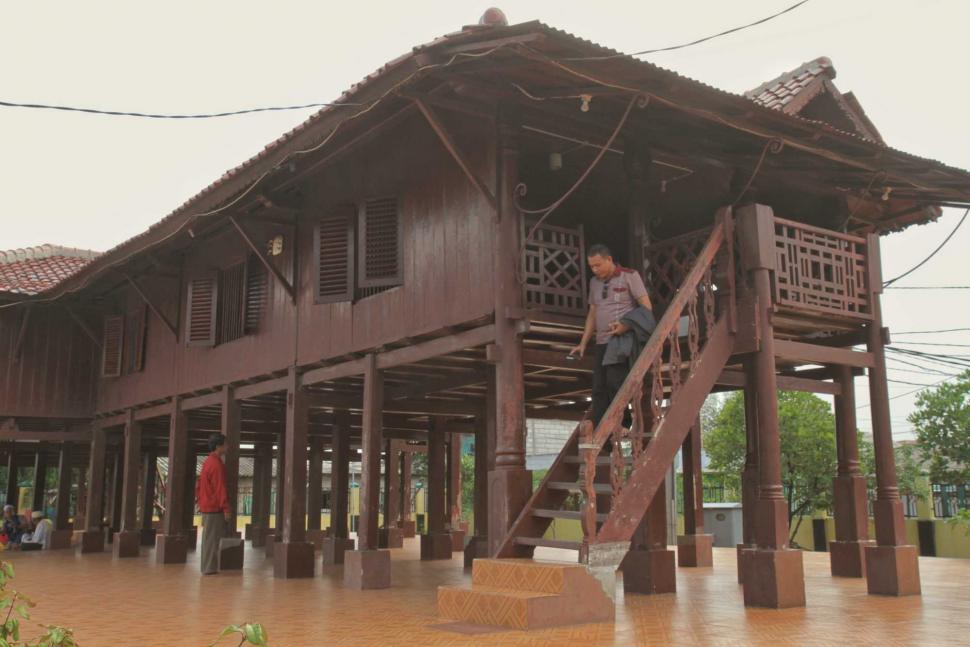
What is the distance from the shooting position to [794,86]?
37.5ft

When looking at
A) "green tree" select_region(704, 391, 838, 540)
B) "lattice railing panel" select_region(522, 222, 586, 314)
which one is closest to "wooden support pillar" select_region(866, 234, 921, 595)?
"lattice railing panel" select_region(522, 222, 586, 314)

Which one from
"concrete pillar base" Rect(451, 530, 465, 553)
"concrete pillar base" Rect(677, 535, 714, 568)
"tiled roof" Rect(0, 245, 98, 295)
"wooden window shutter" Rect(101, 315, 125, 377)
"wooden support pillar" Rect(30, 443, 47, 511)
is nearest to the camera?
"concrete pillar base" Rect(677, 535, 714, 568)

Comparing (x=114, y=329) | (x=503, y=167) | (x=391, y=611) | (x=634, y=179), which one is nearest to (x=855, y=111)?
(x=634, y=179)

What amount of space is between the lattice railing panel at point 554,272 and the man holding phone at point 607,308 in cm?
51

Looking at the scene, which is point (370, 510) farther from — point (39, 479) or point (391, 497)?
point (39, 479)

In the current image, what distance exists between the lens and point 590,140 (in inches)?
395

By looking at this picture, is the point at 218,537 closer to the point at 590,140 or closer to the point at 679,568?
the point at 679,568

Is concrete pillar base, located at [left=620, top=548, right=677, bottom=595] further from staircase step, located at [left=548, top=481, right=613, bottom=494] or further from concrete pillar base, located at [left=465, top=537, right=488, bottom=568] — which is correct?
concrete pillar base, located at [left=465, top=537, right=488, bottom=568]

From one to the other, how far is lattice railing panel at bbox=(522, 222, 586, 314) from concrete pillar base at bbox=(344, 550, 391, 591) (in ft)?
12.4

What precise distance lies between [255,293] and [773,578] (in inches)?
351

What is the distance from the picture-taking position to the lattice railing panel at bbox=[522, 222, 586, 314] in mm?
9367

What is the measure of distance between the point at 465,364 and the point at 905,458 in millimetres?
16985

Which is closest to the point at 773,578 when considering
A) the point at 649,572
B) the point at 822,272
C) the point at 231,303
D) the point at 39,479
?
the point at 649,572

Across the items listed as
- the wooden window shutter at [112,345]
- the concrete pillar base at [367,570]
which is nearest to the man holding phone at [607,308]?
the concrete pillar base at [367,570]
